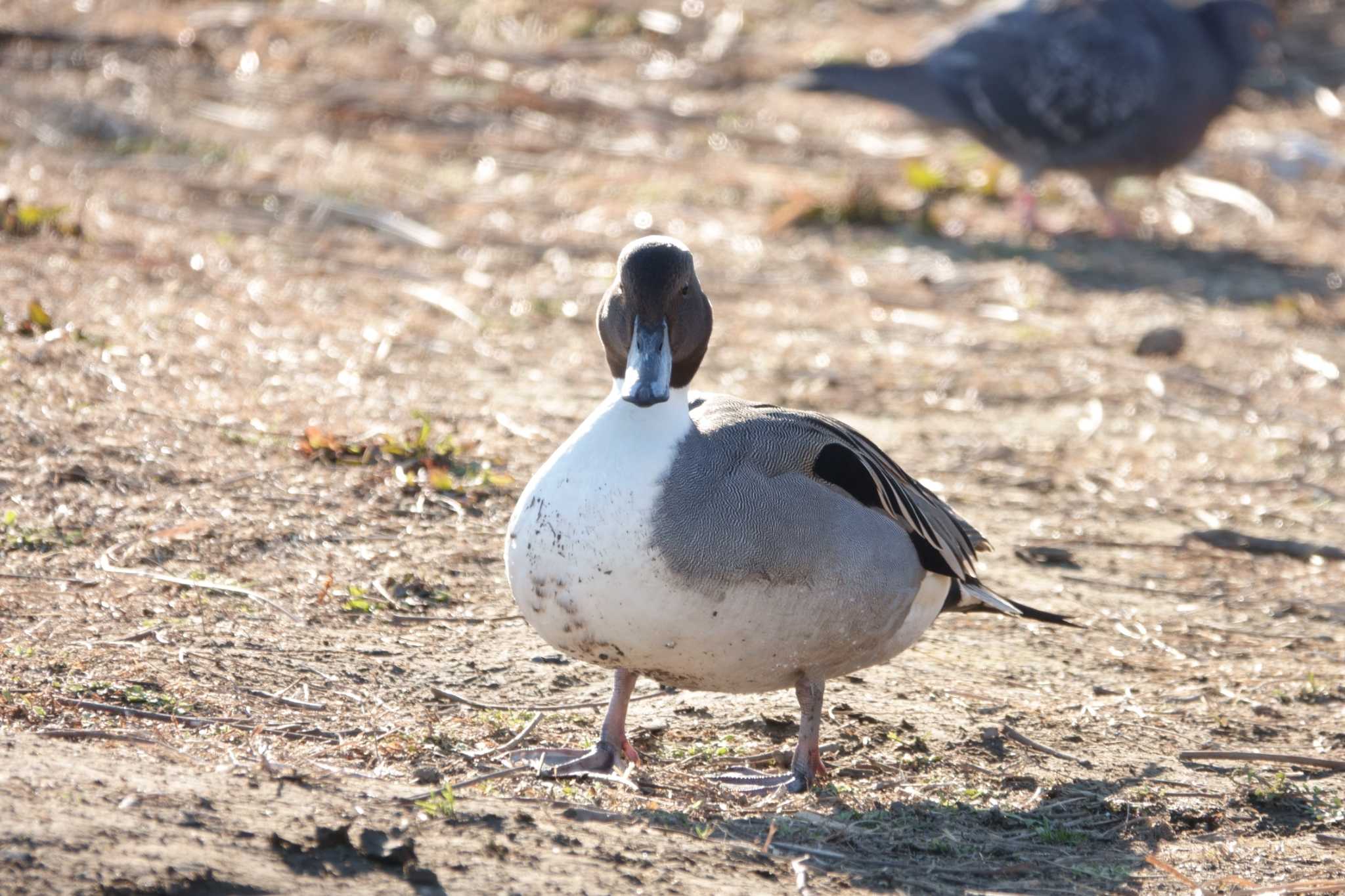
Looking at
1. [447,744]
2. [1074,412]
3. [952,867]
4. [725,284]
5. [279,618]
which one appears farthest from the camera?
[725,284]

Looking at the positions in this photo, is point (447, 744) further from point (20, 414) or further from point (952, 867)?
point (20, 414)

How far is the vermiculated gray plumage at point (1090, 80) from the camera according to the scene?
10031mm

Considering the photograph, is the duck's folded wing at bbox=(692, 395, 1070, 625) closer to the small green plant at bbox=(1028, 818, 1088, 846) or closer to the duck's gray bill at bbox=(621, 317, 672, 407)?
the duck's gray bill at bbox=(621, 317, 672, 407)

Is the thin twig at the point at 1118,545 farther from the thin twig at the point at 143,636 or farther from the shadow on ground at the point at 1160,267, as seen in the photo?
the shadow on ground at the point at 1160,267

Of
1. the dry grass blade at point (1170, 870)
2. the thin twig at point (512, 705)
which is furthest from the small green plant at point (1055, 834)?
the thin twig at point (512, 705)

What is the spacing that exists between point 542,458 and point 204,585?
1567 mm

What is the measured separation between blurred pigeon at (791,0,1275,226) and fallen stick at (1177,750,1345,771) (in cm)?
637

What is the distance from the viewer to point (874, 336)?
775cm

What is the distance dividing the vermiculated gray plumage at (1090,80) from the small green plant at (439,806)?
7791 millimetres

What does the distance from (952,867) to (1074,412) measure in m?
3.94

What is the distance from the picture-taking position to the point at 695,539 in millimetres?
3352

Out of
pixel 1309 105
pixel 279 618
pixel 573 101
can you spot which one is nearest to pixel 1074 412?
pixel 279 618

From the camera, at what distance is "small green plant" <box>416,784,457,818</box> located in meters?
3.09

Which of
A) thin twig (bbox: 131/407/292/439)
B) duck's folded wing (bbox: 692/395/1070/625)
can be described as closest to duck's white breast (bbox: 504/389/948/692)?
duck's folded wing (bbox: 692/395/1070/625)
